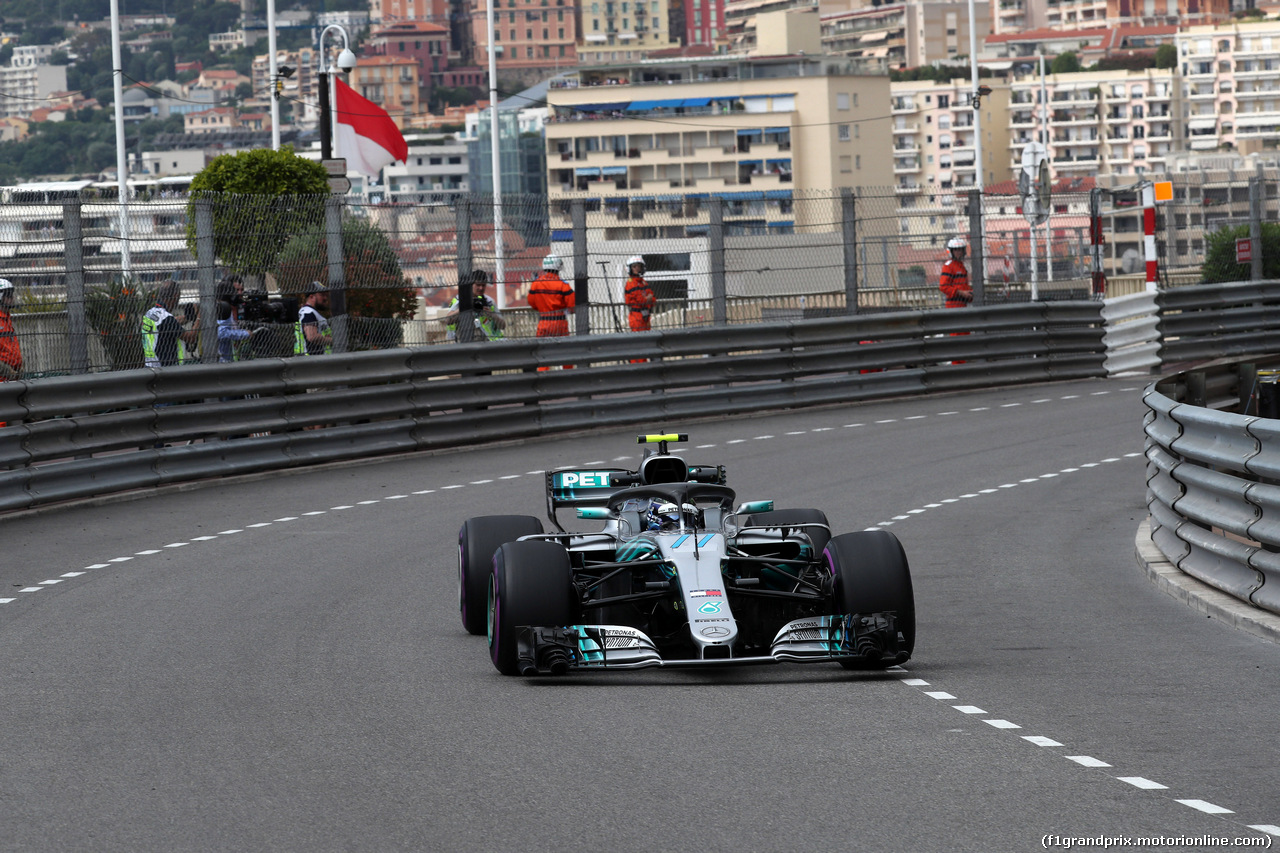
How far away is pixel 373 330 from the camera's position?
57.1 feet

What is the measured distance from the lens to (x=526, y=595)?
298 inches

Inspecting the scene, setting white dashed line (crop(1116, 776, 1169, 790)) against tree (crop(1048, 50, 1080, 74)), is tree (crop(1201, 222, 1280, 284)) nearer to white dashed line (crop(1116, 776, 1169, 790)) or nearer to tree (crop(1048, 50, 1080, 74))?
white dashed line (crop(1116, 776, 1169, 790))

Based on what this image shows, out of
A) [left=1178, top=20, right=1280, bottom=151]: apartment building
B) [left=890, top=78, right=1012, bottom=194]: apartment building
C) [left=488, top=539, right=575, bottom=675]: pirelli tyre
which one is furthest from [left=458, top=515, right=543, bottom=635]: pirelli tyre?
[left=1178, top=20, right=1280, bottom=151]: apartment building

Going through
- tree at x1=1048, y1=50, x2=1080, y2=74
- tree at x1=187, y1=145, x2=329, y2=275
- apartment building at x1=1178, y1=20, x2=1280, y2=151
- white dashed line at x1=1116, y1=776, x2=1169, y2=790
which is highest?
tree at x1=1048, y1=50, x2=1080, y2=74

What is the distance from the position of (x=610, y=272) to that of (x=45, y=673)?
12.1m

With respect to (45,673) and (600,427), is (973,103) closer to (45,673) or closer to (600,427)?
(600,427)

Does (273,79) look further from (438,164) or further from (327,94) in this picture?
(438,164)

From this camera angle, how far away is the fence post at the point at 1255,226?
2484cm

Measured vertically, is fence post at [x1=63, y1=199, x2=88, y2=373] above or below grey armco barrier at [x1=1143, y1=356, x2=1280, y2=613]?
above

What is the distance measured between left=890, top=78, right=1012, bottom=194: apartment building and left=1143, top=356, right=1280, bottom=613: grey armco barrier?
17934cm

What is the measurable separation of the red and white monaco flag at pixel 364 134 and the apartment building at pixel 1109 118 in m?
160

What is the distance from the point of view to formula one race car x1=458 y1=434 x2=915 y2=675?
753 cm

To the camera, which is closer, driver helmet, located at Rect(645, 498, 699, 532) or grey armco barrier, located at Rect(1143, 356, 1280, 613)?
driver helmet, located at Rect(645, 498, 699, 532)

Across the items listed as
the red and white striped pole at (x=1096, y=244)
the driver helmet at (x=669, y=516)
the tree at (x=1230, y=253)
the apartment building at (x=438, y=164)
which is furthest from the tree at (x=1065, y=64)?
the driver helmet at (x=669, y=516)
